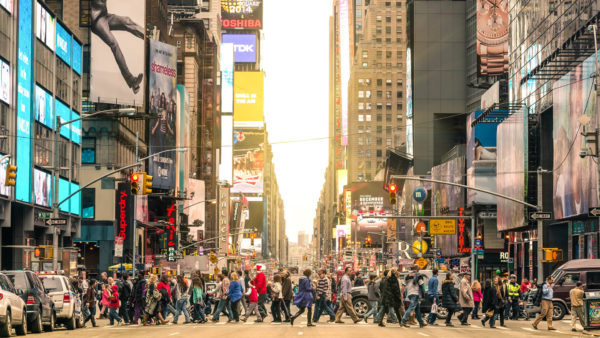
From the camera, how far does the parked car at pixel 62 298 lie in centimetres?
3062

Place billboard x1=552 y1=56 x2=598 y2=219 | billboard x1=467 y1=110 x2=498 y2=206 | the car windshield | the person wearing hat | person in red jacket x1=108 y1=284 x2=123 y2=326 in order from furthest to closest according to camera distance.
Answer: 1. billboard x1=467 y1=110 x2=498 y2=206
2. billboard x1=552 y1=56 x2=598 y2=219
3. the person wearing hat
4. person in red jacket x1=108 y1=284 x2=123 y2=326
5. the car windshield

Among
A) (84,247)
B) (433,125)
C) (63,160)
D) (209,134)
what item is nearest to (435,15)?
(433,125)

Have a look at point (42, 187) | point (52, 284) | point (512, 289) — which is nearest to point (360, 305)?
point (512, 289)

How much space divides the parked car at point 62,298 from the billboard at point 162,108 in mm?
64567

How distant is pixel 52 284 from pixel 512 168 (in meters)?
45.1

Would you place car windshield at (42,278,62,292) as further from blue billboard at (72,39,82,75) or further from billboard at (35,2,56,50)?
blue billboard at (72,39,82,75)

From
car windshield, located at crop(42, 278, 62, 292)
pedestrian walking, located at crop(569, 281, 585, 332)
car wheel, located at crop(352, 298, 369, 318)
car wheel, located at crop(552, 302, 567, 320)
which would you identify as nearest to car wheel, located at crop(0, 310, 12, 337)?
car windshield, located at crop(42, 278, 62, 292)

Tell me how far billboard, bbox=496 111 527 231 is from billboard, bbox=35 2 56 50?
32.7m

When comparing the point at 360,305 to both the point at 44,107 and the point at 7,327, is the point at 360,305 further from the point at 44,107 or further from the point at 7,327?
the point at 44,107

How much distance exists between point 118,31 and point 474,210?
3909 centimetres

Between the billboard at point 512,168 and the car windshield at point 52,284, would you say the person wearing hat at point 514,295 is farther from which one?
the billboard at point 512,168

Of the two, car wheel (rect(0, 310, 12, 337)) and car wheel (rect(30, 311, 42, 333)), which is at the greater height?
car wheel (rect(0, 310, 12, 337))

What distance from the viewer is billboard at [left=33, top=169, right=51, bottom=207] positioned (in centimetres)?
5653

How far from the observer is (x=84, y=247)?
80.6 metres
